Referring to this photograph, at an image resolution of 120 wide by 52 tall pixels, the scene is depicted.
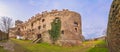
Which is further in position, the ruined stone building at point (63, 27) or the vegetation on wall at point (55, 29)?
the ruined stone building at point (63, 27)

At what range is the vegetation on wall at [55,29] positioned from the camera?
73500 mm

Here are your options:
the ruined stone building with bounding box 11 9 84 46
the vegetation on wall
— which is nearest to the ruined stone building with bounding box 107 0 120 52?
the ruined stone building with bounding box 11 9 84 46

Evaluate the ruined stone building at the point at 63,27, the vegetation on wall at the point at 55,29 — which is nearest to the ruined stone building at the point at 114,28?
the ruined stone building at the point at 63,27

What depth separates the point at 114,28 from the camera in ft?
24.6

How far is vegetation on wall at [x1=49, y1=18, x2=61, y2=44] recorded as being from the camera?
73500 millimetres

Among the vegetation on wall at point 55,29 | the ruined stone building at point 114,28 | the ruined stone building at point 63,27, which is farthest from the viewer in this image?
the ruined stone building at point 63,27

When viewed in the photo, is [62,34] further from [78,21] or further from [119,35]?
[119,35]

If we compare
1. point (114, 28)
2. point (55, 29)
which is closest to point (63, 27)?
point (55, 29)

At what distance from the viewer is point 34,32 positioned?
8175cm

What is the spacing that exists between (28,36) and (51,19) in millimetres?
12871

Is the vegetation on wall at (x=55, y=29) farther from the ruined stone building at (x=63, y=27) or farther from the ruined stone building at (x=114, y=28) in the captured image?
the ruined stone building at (x=114, y=28)

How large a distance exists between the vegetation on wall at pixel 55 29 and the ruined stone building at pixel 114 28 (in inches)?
2583

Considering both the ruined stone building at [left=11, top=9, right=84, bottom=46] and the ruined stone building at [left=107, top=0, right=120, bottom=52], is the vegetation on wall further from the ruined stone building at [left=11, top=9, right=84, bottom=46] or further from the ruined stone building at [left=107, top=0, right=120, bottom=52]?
the ruined stone building at [left=107, top=0, right=120, bottom=52]

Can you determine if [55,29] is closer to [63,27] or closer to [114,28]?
[63,27]
